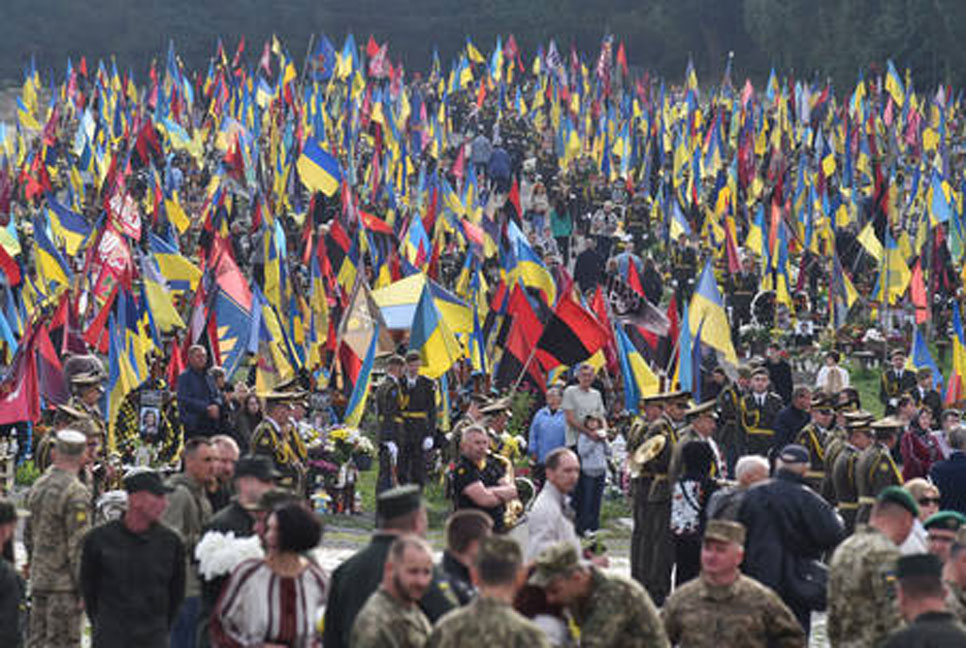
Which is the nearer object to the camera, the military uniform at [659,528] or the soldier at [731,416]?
the military uniform at [659,528]

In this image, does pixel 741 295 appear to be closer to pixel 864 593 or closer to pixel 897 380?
pixel 897 380

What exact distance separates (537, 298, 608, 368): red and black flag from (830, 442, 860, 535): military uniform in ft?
16.6

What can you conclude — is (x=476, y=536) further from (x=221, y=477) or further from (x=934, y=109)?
(x=934, y=109)

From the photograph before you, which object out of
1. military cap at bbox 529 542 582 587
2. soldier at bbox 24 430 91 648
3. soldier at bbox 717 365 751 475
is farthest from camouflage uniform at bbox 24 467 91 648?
soldier at bbox 717 365 751 475

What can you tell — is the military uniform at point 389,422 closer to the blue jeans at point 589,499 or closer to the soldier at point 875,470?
the blue jeans at point 589,499

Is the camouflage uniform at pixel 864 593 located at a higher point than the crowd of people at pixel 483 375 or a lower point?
lower

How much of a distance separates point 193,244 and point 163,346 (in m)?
9.82

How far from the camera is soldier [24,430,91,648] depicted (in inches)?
426

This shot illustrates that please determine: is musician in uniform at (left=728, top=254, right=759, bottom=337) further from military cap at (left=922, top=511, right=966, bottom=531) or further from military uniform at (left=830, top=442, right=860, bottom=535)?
military cap at (left=922, top=511, right=966, bottom=531)

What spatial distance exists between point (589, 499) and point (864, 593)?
7556 mm

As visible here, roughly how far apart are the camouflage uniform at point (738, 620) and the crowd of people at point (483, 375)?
1cm

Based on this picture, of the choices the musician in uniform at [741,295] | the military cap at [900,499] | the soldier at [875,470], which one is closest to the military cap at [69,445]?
the military cap at [900,499]

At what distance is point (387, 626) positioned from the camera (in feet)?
26.1

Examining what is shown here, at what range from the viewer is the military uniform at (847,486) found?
15188 mm
